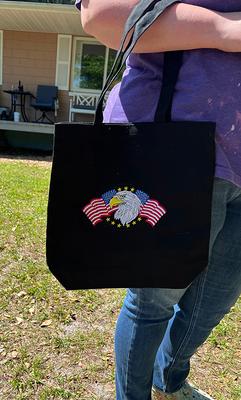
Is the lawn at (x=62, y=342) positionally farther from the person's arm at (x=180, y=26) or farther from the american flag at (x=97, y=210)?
the person's arm at (x=180, y=26)

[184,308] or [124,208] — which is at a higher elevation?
[124,208]

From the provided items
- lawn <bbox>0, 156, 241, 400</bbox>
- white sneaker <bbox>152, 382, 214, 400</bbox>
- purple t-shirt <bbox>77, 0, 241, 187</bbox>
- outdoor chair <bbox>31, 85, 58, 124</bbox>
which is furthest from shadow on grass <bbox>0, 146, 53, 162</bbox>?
purple t-shirt <bbox>77, 0, 241, 187</bbox>

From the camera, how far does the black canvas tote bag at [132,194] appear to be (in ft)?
3.34

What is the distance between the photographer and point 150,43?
1037 millimetres

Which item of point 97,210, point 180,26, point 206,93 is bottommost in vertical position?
point 97,210

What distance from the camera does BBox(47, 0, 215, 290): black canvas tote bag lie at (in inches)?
40.0

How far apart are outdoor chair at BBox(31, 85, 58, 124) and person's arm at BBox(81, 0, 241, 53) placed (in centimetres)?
1024

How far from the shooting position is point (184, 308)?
4.88 feet

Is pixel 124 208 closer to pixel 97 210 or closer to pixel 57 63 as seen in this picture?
pixel 97 210

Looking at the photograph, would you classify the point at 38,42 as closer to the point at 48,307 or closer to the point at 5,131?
the point at 5,131

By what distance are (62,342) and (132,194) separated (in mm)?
1427

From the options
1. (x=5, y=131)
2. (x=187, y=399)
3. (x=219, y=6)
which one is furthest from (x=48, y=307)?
(x=5, y=131)

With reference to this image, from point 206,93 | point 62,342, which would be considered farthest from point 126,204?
point 62,342

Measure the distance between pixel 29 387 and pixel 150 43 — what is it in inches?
59.2
